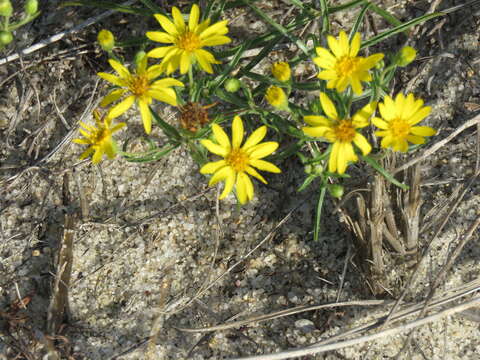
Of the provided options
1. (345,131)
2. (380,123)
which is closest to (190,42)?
(345,131)

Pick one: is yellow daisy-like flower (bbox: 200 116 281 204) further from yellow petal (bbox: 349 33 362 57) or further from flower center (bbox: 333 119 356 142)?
yellow petal (bbox: 349 33 362 57)

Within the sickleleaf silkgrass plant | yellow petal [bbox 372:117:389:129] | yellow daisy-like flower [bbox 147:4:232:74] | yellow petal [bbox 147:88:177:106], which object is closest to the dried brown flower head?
the sickleleaf silkgrass plant

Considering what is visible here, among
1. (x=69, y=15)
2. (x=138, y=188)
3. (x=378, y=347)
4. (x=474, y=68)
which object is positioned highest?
(x=69, y=15)

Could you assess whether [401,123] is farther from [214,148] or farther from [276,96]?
[214,148]

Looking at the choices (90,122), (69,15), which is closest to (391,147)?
(90,122)

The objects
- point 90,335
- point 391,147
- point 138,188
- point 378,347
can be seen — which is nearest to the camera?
point 391,147

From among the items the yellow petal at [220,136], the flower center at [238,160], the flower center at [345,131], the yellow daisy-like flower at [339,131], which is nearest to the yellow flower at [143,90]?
the yellow petal at [220,136]

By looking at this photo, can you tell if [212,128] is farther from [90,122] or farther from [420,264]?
[420,264]
